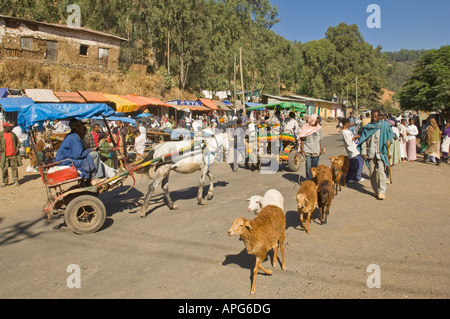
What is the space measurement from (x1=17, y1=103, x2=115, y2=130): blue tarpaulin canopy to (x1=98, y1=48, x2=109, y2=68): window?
29401mm

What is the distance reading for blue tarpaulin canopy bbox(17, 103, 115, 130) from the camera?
21.5ft

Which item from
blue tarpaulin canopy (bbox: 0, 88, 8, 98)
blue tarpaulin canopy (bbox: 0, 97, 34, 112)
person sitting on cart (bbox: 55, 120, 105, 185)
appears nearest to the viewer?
person sitting on cart (bbox: 55, 120, 105, 185)

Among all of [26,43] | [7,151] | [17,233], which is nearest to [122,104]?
[26,43]

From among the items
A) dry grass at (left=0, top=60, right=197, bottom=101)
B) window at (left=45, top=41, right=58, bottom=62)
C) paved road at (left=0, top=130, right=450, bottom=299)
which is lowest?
paved road at (left=0, top=130, right=450, bottom=299)

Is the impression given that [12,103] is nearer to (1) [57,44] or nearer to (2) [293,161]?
(1) [57,44]

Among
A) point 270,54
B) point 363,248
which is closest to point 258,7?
point 270,54

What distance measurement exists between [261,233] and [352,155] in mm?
6422

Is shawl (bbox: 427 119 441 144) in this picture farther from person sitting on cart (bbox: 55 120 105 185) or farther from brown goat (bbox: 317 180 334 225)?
person sitting on cart (bbox: 55 120 105 185)

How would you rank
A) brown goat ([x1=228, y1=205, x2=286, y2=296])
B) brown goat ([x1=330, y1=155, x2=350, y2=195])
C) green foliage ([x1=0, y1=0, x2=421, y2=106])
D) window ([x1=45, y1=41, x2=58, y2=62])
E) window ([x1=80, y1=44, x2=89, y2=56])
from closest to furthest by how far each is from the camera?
brown goat ([x1=228, y1=205, x2=286, y2=296]), brown goat ([x1=330, y1=155, x2=350, y2=195]), window ([x1=45, y1=41, x2=58, y2=62]), window ([x1=80, y1=44, x2=89, y2=56]), green foliage ([x1=0, y1=0, x2=421, y2=106])

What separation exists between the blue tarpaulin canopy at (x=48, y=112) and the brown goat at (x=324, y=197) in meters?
5.14

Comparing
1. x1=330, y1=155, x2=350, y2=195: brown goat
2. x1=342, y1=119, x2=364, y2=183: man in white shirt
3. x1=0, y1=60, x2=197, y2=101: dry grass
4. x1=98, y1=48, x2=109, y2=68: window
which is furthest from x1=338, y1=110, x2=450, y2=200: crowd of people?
x1=98, y1=48, x2=109, y2=68: window

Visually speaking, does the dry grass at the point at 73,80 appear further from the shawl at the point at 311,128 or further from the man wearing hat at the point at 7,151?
the shawl at the point at 311,128
